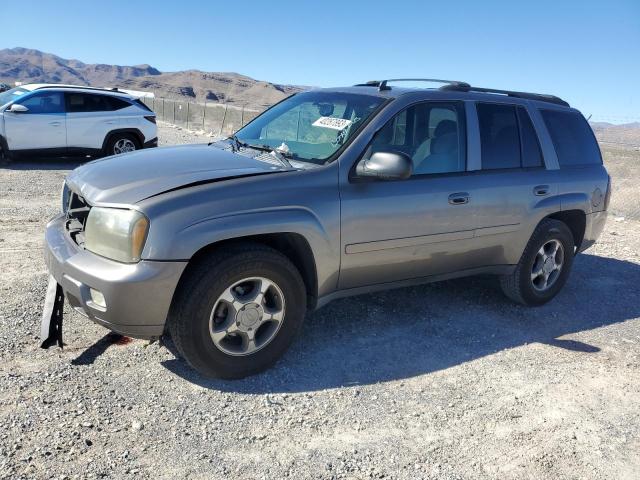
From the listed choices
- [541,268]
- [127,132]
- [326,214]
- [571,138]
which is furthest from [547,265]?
[127,132]

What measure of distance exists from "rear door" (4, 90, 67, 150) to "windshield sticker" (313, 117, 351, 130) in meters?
9.07

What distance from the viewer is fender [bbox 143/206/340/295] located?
10.2 ft

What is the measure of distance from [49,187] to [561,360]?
8172 millimetres

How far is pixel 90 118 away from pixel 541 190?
386 inches

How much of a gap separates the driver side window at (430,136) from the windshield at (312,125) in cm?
23

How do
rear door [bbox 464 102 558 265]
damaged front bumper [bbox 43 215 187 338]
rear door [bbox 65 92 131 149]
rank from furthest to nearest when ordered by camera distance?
rear door [bbox 65 92 131 149] → rear door [bbox 464 102 558 265] → damaged front bumper [bbox 43 215 187 338]

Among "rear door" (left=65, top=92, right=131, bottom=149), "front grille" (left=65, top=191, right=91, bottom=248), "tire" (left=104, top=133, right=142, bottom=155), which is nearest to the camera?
"front grille" (left=65, top=191, right=91, bottom=248)

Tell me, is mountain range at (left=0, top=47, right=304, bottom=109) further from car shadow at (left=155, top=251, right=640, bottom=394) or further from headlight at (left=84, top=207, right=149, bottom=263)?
headlight at (left=84, top=207, right=149, bottom=263)

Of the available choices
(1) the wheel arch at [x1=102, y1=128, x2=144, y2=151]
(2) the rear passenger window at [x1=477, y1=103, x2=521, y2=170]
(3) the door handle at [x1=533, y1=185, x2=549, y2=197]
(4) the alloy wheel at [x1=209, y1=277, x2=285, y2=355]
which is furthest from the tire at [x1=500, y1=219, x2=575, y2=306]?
(1) the wheel arch at [x1=102, y1=128, x2=144, y2=151]

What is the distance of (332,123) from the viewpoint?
4156 millimetres

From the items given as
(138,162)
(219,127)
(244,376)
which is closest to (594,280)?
(244,376)

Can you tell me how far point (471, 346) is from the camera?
4.37 meters

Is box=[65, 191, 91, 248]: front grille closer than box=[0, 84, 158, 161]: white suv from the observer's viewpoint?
Yes

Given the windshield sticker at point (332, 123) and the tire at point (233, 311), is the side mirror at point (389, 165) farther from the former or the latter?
the tire at point (233, 311)
